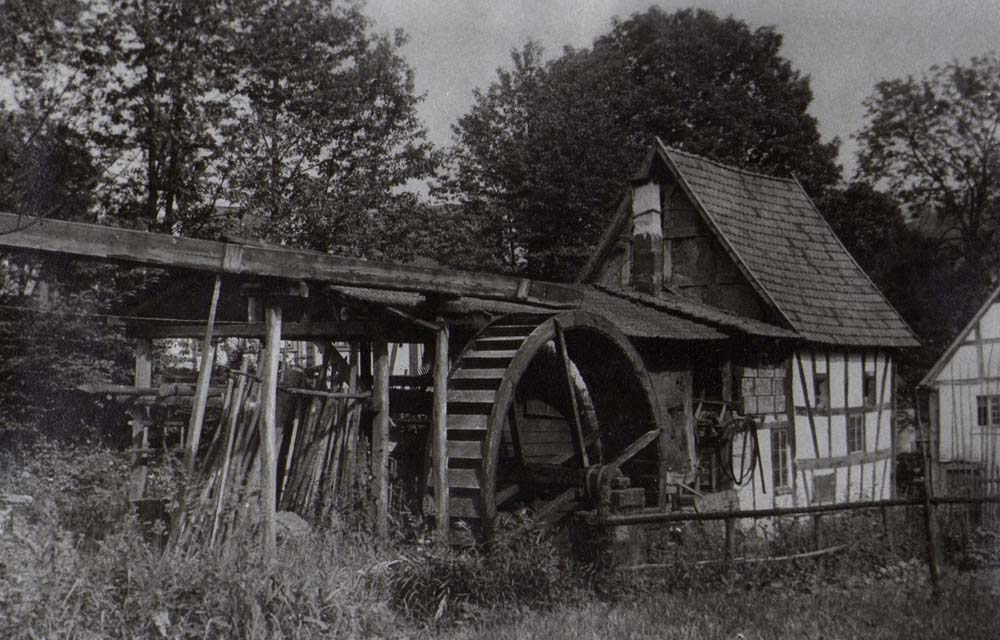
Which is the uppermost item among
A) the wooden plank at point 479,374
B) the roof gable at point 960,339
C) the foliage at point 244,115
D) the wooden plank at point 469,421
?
the foliage at point 244,115

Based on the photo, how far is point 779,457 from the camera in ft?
47.1

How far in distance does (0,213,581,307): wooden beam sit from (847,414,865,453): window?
29.5 feet

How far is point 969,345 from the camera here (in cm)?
2117

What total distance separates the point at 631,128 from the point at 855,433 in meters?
13.8

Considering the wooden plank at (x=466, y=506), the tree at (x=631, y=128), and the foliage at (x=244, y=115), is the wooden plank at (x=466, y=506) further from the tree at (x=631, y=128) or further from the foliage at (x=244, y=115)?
the tree at (x=631, y=128)

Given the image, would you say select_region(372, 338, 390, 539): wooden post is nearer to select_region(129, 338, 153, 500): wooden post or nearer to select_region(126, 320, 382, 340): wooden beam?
select_region(126, 320, 382, 340): wooden beam

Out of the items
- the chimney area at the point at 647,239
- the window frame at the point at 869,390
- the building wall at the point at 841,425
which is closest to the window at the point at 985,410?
the building wall at the point at 841,425

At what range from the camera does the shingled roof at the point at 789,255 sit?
1459 cm

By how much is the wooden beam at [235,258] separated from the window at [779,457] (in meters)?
6.81

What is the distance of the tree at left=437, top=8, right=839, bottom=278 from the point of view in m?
25.5

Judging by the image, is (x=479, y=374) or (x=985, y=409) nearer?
(x=479, y=374)

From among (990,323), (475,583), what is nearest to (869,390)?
(990,323)

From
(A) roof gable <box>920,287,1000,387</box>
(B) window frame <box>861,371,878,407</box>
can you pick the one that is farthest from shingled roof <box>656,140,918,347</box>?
(A) roof gable <box>920,287,1000,387</box>

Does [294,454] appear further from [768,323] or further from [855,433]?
[855,433]
